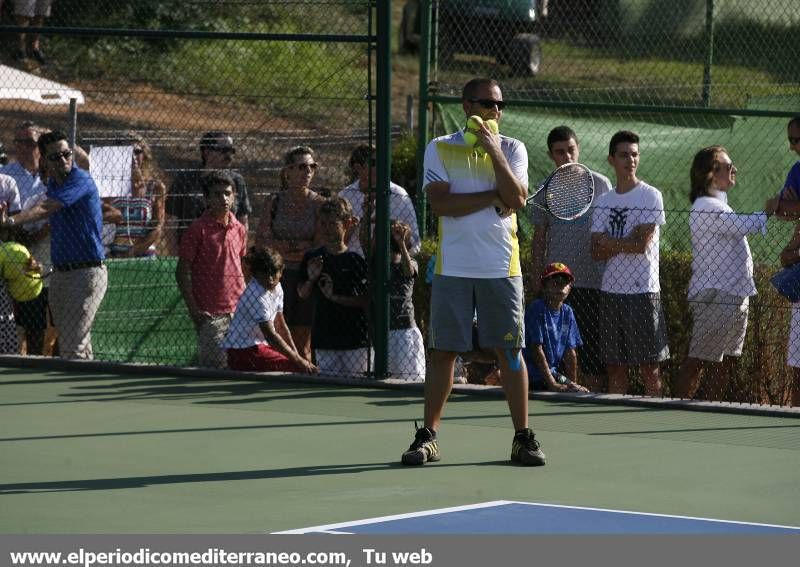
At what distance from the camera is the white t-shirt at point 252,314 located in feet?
34.4

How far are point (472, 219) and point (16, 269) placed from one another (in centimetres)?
470

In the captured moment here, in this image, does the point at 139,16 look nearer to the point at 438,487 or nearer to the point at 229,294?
the point at 229,294

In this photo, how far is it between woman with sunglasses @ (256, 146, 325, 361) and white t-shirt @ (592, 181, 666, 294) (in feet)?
7.00

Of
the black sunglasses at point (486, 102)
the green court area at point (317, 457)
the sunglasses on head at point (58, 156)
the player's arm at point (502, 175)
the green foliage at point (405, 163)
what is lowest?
the green court area at point (317, 457)

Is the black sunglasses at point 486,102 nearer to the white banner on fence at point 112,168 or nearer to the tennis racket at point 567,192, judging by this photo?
the tennis racket at point 567,192

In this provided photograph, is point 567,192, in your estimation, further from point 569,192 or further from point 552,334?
point 552,334

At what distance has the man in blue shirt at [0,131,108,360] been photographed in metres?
10.8

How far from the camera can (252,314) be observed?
10523 mm

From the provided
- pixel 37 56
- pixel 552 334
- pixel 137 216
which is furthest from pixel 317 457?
pixel 37 56

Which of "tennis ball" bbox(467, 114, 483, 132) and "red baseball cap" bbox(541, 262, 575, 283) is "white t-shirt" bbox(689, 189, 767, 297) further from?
"tennis ball" bbox(467, 114, 483, 132)

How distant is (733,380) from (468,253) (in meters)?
3.52

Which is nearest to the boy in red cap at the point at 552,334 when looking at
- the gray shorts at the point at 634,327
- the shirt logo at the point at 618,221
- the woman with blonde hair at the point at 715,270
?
the gray shorts at the point at 634,327

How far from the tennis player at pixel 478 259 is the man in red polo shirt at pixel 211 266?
11.2 feet

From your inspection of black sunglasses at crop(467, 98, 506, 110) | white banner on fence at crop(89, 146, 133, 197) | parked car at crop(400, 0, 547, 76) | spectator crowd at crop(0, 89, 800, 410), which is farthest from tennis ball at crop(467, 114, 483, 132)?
parked car at crop(400, 0, 547, 76)
